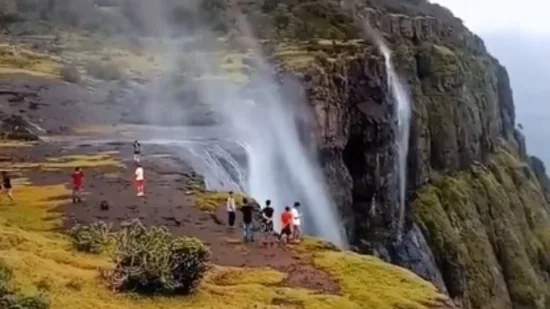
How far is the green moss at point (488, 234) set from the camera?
3661 inches

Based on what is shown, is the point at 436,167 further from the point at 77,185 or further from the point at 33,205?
the point at 33,205

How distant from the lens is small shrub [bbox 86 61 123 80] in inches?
2714

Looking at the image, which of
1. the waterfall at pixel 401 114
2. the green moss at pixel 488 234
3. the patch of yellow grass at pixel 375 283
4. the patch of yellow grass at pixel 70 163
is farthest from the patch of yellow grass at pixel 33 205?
the green moss at pixel 488 234

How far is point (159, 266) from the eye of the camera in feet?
72.6

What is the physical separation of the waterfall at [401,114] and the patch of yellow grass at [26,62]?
108 feet

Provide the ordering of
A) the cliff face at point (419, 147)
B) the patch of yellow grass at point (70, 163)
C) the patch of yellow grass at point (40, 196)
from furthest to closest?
the cliff face at point (419, 147) → the patch of yellow grass at point (70, 163) → the patch of yellow grass at point (40, 196)

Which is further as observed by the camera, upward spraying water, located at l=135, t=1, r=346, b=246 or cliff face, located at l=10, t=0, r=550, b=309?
cliff face, located at l=10, t=0, r=550, b=309

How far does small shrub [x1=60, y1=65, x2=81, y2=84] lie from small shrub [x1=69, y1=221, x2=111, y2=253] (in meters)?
38.3

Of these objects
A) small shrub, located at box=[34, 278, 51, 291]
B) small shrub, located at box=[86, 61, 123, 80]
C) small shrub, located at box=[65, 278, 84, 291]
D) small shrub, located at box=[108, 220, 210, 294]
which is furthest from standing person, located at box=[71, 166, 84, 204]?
small shrub, located at box=[86, 61, 123, 80]

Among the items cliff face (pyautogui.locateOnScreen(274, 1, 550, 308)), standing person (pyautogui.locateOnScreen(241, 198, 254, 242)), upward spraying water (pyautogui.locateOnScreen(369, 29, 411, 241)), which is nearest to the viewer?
standing person (pyautogui.locateOnScreen(241, 198, 254, 242))

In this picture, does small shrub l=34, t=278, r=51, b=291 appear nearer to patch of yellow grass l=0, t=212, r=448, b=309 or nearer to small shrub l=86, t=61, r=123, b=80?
patch of yellow grass l=0, t=212, r=448, b=309

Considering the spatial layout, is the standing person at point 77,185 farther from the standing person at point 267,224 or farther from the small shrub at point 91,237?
the standing person at point 267,224

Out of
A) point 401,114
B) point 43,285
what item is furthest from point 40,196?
point 401,114

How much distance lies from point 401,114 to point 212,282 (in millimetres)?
75103
